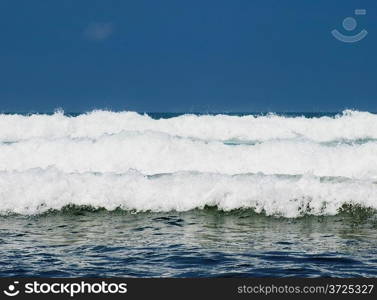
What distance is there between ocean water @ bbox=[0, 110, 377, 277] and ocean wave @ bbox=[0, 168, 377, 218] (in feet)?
0.07

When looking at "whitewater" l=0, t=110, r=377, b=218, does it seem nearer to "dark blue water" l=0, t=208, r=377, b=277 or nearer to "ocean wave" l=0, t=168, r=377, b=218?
"ocean wave" l=0, t=168, r=377, b=218

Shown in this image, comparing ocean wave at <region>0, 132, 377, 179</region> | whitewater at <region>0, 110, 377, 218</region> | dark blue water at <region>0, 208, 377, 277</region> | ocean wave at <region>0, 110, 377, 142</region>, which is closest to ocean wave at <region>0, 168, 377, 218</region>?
whitewater at <region>0, 110, 377, 218</region>

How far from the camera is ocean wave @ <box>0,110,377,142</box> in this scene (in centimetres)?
2539

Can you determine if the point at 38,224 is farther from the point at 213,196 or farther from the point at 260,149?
the point at 260,149

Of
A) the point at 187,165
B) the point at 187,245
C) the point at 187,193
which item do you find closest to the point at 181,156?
the point at 187,165

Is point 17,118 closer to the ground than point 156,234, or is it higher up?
higher up

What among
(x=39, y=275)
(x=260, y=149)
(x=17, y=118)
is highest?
(x=17, y=118)

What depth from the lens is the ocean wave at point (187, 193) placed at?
10.4m

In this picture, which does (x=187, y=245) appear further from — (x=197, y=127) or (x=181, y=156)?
(x=197, y=127)

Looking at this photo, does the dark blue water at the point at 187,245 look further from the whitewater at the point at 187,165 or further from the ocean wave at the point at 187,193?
the whitewater at the point at 187,165

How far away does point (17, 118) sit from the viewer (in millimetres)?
26719

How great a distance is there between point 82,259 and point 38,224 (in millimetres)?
2868

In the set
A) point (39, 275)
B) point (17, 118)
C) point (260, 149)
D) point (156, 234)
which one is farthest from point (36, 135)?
point (39, 275)

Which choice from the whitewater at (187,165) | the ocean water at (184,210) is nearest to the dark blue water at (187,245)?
the ocean water at (184,210)
